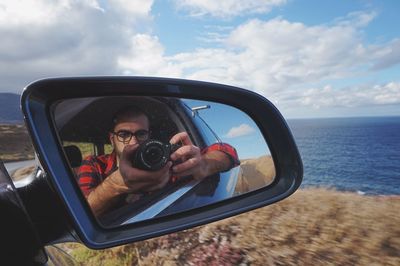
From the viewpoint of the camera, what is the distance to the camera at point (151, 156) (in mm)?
1244

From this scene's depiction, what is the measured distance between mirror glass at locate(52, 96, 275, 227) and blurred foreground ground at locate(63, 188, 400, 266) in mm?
3189

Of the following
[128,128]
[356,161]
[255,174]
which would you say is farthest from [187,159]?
[356,161]

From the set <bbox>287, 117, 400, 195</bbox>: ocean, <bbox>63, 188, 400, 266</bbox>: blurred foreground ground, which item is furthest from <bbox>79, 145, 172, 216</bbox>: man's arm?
<bbox>287, 117, 400, 195</bbox>: ocean

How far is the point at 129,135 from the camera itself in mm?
1306

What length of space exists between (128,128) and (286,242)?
4.43 meters

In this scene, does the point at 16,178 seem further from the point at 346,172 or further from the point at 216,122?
the point at 346,172

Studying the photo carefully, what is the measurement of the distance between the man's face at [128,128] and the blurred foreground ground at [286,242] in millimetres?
3496

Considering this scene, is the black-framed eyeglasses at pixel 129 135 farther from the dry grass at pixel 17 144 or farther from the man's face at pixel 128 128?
the dry grass at pixel 17 144

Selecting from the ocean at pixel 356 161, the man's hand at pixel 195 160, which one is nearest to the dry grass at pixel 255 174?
the man's hand at pixel 195 160

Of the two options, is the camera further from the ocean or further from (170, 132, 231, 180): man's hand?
the ocean

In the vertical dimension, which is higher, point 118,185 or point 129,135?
point 129,135

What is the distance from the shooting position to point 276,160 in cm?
216

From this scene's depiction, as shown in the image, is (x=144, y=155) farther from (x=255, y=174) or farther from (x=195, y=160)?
(x=255, y=174)

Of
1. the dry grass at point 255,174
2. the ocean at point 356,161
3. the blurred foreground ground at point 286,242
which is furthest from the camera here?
the ocean at point 356,161
